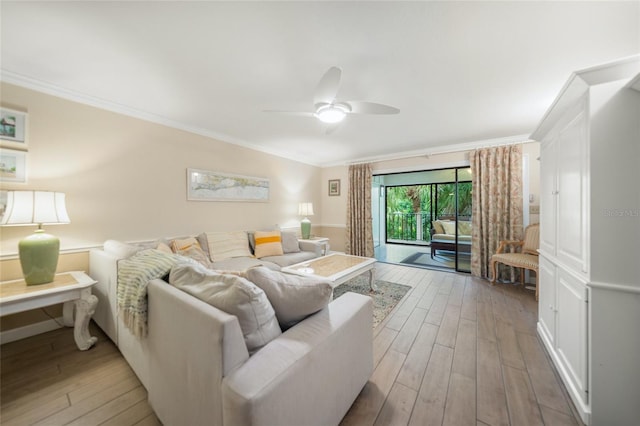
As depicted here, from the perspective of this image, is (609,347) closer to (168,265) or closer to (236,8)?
(168,265)

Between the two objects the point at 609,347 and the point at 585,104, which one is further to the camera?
the point at 585,104

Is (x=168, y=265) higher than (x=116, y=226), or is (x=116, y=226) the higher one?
(x=116, y=226)

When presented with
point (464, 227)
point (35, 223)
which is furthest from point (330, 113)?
point (464, 227)

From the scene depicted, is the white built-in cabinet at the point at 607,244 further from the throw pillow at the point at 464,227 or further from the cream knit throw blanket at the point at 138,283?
the throw pillow at the point at 464,227

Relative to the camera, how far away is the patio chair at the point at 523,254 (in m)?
2.99

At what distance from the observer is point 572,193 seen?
145 centimetres

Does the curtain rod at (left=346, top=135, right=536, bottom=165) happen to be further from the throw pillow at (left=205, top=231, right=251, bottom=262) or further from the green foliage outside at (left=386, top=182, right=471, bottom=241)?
the throw pillow at (left=205, top=231, right=251, bottom=262)

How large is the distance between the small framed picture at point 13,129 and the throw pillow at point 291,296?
104 inches

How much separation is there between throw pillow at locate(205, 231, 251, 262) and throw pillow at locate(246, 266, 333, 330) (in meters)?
2.21

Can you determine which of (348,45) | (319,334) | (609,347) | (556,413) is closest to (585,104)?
(609,347)

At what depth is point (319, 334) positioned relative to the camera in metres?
1.05

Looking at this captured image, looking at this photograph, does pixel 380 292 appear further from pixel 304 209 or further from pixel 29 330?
pixel 29 330

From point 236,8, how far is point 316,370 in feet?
6.65

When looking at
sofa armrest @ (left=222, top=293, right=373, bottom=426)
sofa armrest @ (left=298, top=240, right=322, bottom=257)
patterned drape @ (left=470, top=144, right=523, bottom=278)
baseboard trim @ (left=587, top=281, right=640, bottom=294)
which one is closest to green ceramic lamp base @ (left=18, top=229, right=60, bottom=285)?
sofa armrest @ (left=222, top=293, right=373, bottom=426)
